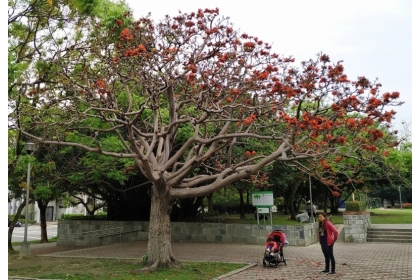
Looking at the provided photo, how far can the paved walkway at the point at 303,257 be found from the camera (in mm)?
9625

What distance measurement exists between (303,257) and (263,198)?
4.21m

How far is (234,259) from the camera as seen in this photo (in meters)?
12.4

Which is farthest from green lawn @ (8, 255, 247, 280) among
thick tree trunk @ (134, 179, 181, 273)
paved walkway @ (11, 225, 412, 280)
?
paved walkway @ (11, 225, 412, 280)

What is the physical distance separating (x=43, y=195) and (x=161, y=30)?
30.8 feet

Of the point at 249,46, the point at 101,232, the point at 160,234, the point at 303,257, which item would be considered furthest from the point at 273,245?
the point at 101,232

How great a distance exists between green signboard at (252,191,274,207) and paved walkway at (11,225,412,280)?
5.79 feet

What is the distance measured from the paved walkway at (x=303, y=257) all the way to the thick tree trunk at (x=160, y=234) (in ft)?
5.78

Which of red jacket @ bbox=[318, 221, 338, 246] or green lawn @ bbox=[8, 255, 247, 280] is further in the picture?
red jacket @ bbox=[318, 221, 338, 246]

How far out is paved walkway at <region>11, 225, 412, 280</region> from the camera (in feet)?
31.6

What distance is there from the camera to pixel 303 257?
12.9m

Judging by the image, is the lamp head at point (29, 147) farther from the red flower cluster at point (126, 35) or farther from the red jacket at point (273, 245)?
the red jacket at point (273, 245)

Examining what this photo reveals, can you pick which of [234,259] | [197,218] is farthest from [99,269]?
[197,218]

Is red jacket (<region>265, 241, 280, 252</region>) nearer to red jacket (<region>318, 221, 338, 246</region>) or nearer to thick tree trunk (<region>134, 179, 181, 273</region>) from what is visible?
red jacket (<region>318, 221, 338, 246</region>)

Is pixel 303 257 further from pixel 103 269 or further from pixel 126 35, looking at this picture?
pixel 126 35
